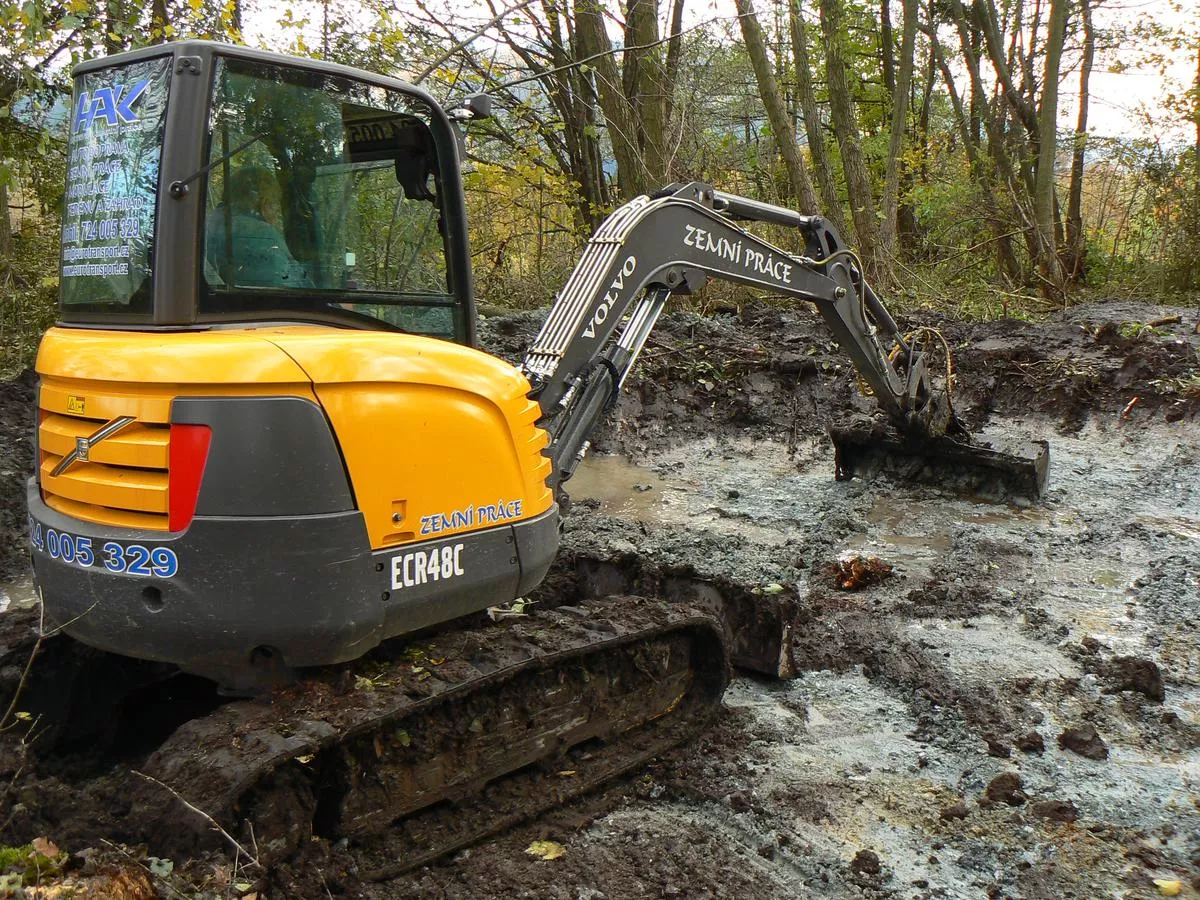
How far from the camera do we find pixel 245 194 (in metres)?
3.03

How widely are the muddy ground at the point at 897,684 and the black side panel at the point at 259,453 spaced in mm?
953

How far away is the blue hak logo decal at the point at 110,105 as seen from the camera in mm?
3004

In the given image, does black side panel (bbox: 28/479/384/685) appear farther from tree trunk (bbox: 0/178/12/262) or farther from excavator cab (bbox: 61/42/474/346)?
tree trunk (bbox: 0/178/12/262)

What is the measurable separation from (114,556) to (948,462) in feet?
21.5

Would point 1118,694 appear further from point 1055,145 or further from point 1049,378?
point 1055,145

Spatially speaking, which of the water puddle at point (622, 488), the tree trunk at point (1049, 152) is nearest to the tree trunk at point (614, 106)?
the water puddle at point (622, 488)

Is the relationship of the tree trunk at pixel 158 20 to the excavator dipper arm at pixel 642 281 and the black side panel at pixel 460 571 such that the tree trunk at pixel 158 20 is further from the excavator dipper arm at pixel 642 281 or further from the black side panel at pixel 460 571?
the black side panel at pixel 460 571

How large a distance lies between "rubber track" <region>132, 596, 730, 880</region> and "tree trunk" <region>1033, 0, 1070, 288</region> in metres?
A: 12.3

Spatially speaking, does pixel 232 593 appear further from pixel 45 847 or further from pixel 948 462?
pixel 948 462

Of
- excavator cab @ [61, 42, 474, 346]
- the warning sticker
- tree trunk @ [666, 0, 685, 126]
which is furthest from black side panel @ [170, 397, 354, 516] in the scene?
tree trunk @ [666, 0, 685, 126]

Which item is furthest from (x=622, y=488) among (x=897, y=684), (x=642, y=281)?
(x=897, y=684)

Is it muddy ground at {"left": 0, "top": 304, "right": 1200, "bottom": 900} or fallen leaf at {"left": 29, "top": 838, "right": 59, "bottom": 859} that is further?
muddy ground at {"left": 0, "top": 304, "right": 1200, "bottom": 900}

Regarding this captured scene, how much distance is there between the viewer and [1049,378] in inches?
395

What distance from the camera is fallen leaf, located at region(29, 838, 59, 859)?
2.59 metres
